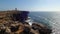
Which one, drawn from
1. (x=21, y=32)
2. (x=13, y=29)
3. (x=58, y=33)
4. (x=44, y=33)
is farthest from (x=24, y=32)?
(x=58, y=33)

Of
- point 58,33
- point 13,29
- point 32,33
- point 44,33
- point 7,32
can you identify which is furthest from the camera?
point 58,33

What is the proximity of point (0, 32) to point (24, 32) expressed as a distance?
3.38 m

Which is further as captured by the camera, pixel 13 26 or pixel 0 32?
pixel 13 26

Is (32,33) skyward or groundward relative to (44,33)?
skyward

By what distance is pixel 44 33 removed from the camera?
62.8 feet

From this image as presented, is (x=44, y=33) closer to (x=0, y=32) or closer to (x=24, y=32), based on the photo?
(x=24, y=32)

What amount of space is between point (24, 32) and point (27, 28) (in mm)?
779

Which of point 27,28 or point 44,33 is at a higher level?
point 27,28

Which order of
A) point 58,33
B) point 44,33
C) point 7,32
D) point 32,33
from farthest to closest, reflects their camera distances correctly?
1. point 58,33
2. point 44,33
3. point 32,33
4. point 7,32

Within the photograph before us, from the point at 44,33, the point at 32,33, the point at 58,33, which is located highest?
the point at 32,33

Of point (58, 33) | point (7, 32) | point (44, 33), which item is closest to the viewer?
point (7, 32)

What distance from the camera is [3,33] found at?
12945mm

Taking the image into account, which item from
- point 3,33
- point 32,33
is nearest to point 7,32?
point 3,33

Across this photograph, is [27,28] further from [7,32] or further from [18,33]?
[7,32]
